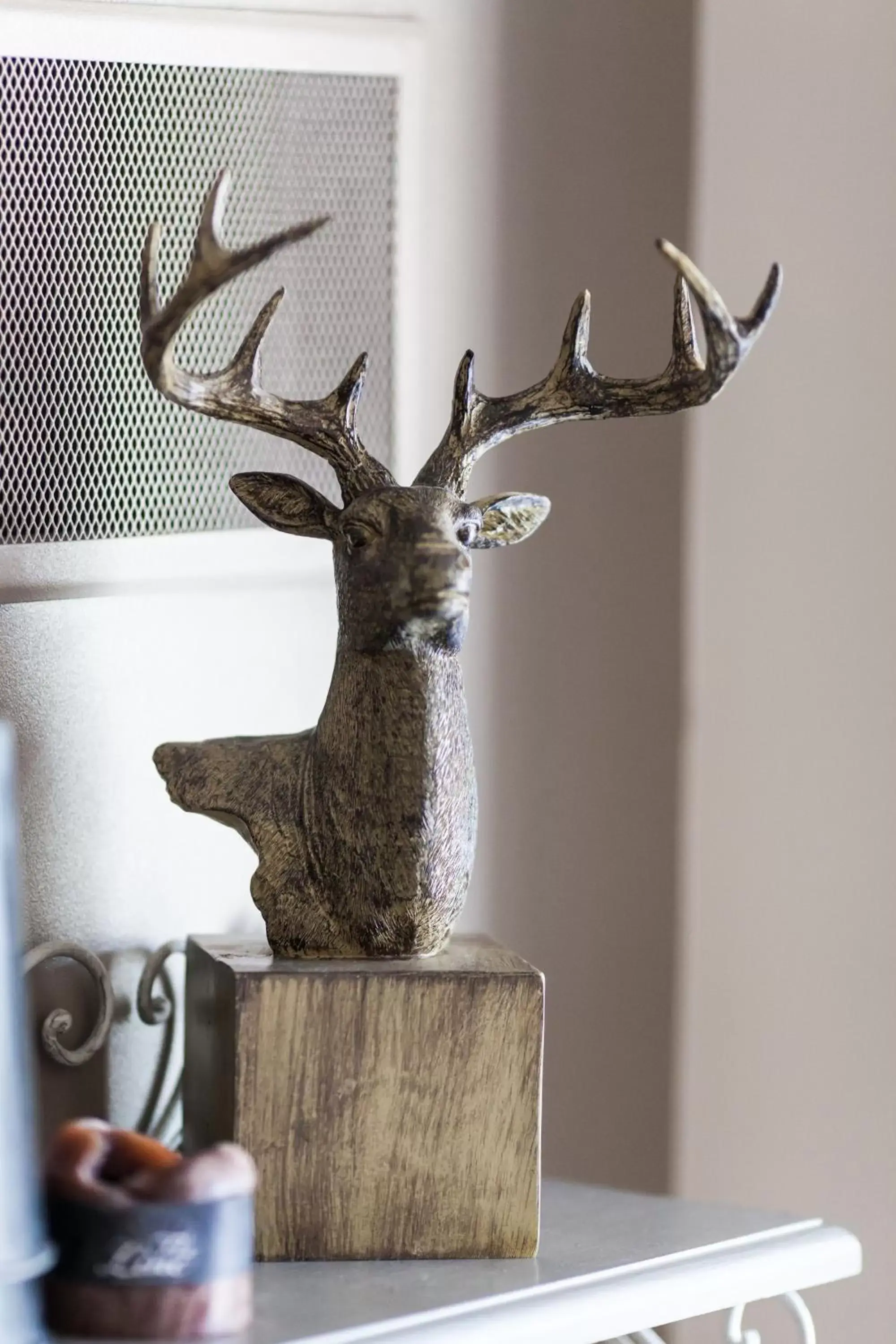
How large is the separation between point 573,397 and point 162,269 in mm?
255

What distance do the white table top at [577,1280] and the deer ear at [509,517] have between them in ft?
1.18

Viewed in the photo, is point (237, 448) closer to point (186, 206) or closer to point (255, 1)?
point (186, 206)

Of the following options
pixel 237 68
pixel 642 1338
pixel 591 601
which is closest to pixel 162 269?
pixel 237 68

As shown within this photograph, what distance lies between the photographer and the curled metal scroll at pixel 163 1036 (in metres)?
1.06

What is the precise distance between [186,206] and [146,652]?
25 centimetres

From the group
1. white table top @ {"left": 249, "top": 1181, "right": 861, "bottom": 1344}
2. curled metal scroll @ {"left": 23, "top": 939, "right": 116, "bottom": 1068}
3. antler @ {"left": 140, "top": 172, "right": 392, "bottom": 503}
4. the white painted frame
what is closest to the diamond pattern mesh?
the white painted frame

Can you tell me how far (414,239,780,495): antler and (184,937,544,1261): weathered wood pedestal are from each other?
253 millimetres

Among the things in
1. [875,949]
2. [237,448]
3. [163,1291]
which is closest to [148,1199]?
[163,1291]

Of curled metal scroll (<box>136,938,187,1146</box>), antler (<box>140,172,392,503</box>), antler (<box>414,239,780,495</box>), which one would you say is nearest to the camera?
antler (<box>140,172,392,503</box>)

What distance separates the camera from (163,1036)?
1081mm

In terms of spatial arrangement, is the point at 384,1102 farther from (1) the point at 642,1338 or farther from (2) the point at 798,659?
(2) the point at 798,659

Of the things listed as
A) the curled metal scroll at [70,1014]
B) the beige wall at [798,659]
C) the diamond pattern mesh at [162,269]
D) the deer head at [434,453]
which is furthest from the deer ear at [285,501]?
the beige wall at [798,659]

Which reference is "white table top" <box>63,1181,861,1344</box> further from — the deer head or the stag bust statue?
the deer head

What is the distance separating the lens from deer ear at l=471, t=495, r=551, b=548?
3.19ft
